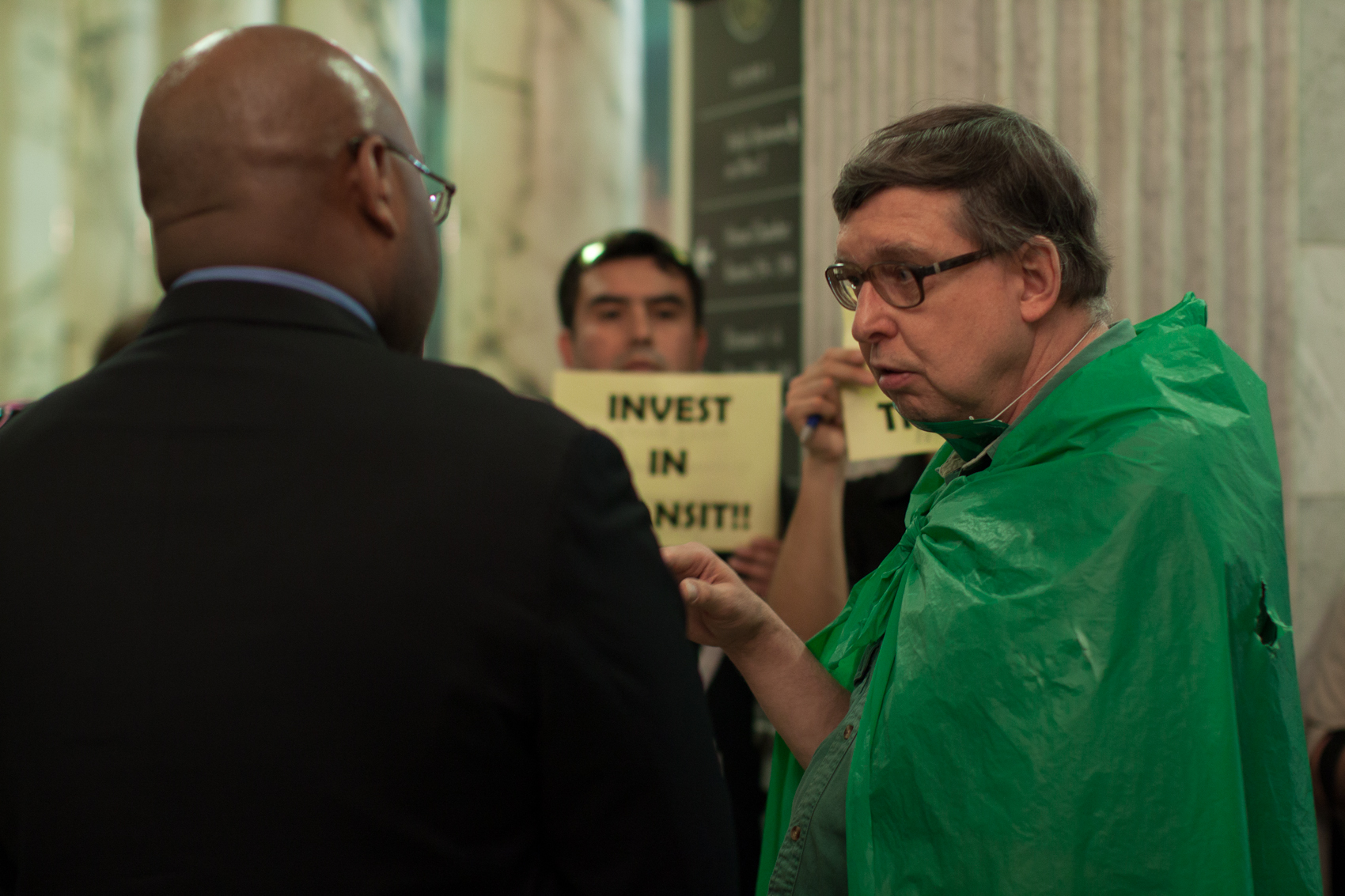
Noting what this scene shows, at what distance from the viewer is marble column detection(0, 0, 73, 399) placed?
551 cm

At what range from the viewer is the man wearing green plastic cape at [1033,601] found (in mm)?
1179

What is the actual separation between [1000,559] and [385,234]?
0.77 meters

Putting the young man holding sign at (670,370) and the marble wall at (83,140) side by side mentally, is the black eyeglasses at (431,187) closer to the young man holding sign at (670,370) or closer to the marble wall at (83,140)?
the young man holding sign at (670,370)

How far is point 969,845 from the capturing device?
1.21 meters

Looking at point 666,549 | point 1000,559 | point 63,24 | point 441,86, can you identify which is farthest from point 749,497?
point 441,86

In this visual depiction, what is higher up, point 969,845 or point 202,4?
point 202,4

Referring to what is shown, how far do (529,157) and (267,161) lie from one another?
3537 mm

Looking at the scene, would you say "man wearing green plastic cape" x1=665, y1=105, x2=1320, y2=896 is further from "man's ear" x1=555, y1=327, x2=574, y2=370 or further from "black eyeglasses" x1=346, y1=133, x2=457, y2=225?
"man's ear" x1=555, y1=327, x2=574, y2=370

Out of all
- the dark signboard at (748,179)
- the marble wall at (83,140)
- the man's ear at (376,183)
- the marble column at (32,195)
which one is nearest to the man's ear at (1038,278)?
the man's ear at (376,183)

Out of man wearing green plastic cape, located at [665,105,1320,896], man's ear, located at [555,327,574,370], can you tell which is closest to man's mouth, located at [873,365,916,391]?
man wearing green plastic cape, located at [665,105,1320,896]

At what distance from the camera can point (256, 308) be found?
0.94m

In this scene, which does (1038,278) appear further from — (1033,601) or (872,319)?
(1033,601)

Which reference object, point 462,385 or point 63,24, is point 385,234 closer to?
point 462,385

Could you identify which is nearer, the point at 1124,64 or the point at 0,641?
the point at 0,641
